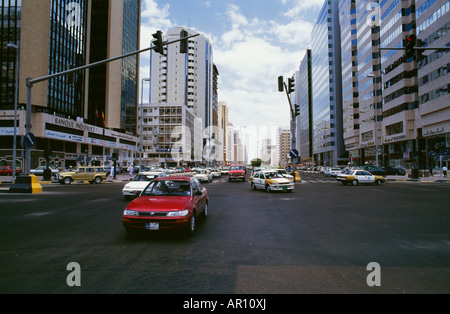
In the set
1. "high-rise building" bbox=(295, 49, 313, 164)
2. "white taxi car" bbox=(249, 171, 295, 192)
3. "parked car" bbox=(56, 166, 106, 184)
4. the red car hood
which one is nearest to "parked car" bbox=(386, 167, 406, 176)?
"white taxi car" bbox=(249, 171, 295, 192)

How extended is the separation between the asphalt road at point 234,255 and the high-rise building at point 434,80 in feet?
135

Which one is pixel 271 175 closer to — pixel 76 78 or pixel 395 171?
pixel 395 171

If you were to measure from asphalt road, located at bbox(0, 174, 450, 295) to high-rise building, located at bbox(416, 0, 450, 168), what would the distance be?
4126cm

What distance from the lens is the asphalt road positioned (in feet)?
11.8

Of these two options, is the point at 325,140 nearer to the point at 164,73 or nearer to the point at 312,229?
the point at 164,73

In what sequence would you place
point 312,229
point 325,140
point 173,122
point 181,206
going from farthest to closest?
point 325,140, point 173,122, point 312,229, point 181,206

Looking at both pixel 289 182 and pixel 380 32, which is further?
pixel 380 32

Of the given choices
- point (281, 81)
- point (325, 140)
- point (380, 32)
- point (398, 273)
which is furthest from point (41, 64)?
point (325, 140)

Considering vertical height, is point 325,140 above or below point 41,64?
below

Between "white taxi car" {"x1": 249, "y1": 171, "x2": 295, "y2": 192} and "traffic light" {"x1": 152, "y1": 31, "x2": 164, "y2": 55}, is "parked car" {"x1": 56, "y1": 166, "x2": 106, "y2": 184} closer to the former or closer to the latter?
"white taxi car" {"x1": 249, "y1": 171, "x2": 295, "y2": 192}

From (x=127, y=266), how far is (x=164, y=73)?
373 feet

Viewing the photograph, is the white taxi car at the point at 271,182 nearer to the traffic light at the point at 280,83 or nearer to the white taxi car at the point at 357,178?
the traffic light at the point at 280,83

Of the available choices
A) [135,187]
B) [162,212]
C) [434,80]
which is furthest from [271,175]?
[434,80]

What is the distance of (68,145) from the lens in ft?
163
